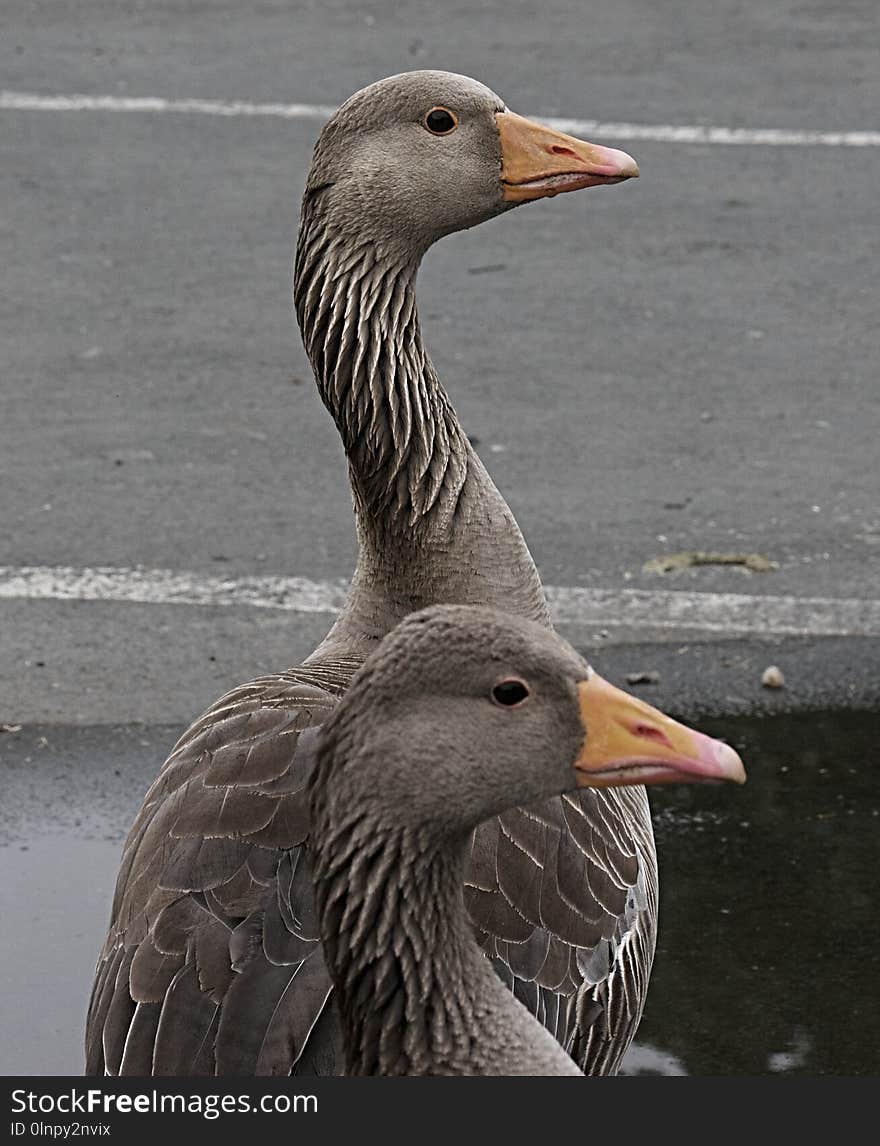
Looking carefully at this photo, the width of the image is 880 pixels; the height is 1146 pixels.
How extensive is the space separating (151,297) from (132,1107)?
5.79 m

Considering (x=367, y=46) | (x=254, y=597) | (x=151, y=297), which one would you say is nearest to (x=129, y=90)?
(x=367, y=46)

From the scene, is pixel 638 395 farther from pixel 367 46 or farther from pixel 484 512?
pixel 367 46

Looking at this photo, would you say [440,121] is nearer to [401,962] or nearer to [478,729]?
[478,729]

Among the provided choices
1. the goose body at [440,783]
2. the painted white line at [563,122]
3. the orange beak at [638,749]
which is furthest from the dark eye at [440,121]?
the painted white line at [563,122]

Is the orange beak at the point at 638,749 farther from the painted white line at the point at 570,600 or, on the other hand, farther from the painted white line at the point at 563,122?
the painted white line at the point at 563,122

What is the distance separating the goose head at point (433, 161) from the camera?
171 inches

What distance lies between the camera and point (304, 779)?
135 inches

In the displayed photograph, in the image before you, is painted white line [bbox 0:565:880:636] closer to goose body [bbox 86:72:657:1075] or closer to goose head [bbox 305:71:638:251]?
goose body [bbox 86:72:657:1075]

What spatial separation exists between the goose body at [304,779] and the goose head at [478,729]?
0.45 m

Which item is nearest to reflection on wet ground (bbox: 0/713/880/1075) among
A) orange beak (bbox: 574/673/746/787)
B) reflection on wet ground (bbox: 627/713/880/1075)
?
reflection on wet ground (bbox: 627/713/880/1075)

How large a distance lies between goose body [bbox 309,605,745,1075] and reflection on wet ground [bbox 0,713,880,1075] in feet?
4.69

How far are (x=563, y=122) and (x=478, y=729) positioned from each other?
25.1 feet

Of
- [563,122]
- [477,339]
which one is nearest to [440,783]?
[477,339]

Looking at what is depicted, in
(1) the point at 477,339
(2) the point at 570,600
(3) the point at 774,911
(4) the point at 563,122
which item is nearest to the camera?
(3) the point at 774,911
